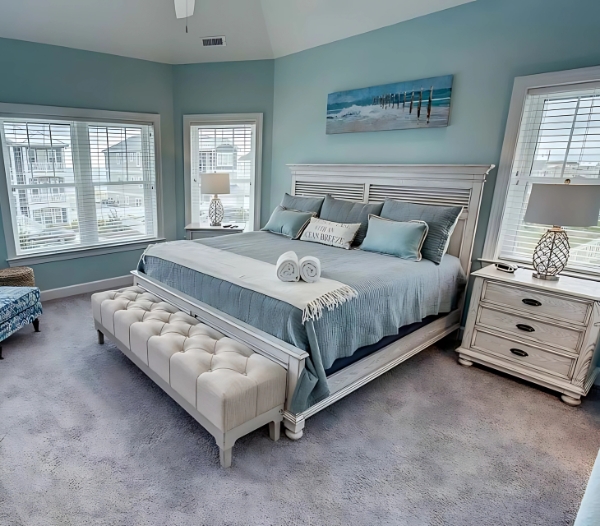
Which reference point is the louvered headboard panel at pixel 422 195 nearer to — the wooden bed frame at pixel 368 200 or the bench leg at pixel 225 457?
the wooden bed frame at pixel 368 200

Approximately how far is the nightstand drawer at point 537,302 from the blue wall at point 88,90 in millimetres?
3922

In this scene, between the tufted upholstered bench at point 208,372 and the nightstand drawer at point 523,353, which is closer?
the tufted upholstered bench at point 208,372

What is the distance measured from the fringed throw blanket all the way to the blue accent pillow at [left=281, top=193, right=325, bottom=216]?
1.22 meters

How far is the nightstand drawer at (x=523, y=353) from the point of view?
2.43m

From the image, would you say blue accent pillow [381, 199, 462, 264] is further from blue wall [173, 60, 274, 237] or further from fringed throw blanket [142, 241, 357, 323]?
blue wall [173, 60, 274, 237]

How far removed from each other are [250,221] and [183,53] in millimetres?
2127

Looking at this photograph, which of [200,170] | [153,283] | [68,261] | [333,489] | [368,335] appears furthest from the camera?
[200,170]

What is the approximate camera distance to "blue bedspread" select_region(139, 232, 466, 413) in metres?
1.93

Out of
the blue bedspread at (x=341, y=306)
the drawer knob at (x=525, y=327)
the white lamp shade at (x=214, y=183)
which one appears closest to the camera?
the blue bedspread at (x=341, y=306)

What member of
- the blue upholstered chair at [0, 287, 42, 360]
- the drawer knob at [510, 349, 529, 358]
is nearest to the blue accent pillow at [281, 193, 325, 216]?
the drawer knob at [510, 349, 529, 358]

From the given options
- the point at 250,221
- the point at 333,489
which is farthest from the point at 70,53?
the point at 333,489

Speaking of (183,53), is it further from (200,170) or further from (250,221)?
(250,221)

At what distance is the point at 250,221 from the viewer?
492cm

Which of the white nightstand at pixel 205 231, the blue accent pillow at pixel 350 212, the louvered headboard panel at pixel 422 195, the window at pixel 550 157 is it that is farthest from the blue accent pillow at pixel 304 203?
the window at pixel 550 157
